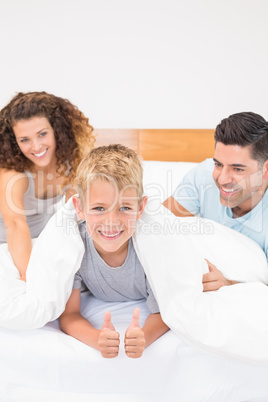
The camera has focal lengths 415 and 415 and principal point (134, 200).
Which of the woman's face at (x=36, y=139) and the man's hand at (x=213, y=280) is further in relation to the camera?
the woman's face at (x=36, y=139)

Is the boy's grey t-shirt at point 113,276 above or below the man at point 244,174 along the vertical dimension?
below

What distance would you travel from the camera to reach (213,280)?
3.94 ft

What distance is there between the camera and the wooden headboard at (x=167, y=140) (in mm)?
2197

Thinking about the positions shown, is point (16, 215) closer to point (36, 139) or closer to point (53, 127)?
point (36, 139)

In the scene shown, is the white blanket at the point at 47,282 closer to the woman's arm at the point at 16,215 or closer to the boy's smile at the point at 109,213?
the boy's smile at the point at 109,213

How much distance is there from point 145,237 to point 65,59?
1409 mm

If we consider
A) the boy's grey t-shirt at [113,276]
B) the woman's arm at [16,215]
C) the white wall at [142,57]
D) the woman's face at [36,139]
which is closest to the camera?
the boy's grey t-shirt at [113,276]

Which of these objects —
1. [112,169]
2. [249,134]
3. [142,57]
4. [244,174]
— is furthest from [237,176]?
[142,57]

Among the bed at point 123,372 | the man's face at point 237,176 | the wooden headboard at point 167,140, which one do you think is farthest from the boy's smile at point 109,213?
the wooden headboard at point 167,140

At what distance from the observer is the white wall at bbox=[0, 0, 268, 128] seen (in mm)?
2053

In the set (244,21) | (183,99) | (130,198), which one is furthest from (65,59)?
(130,198)

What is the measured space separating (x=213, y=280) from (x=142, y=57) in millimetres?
1354

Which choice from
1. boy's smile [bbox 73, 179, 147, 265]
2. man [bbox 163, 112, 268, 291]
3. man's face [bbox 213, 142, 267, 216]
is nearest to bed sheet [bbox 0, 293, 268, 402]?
boy's smile [bbox 73, 179, 147, 265]

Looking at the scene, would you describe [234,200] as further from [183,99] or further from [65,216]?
[183,99]
